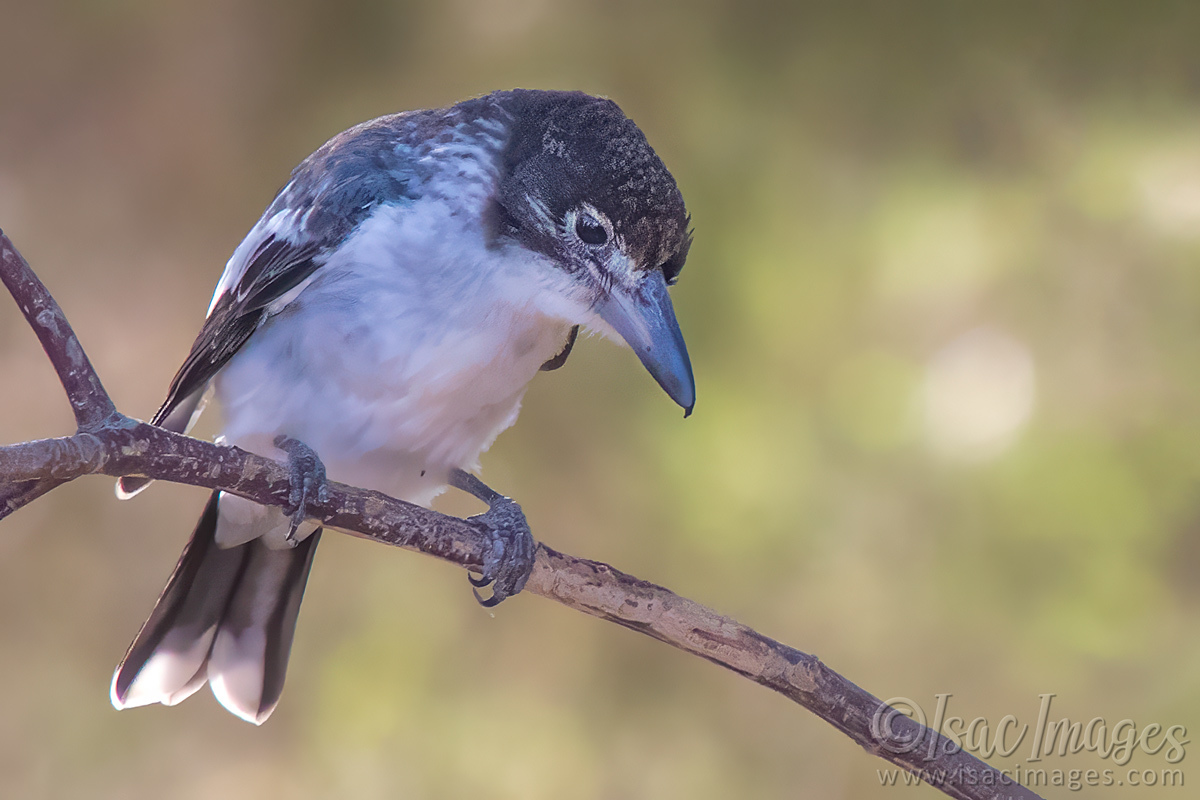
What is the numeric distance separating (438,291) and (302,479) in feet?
1.04

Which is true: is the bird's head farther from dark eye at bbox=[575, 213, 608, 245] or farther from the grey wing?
the grey wing

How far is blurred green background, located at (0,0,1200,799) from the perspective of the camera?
1.99 m

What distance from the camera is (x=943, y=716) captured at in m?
1.96

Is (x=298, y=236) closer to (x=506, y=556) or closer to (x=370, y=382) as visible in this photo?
(x=370, y=382)

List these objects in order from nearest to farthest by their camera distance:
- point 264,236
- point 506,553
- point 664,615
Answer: point 664,615
point 506,553
point 264,236

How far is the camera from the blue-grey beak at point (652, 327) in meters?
1.37

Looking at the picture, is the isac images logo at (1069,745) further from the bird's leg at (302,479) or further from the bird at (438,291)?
the bird's leg at (302,479)

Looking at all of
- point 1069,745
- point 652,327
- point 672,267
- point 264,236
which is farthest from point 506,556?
point 1069,745

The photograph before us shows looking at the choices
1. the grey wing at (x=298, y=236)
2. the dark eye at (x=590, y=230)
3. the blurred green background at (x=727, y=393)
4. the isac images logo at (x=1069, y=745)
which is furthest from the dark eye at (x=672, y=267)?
the isac images logo at (x=1069, y=745)

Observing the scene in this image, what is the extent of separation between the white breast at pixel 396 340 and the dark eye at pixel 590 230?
6cm

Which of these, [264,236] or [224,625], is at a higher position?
[264,236]

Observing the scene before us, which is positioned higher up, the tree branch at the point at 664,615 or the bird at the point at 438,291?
the bird at the point at 438,291

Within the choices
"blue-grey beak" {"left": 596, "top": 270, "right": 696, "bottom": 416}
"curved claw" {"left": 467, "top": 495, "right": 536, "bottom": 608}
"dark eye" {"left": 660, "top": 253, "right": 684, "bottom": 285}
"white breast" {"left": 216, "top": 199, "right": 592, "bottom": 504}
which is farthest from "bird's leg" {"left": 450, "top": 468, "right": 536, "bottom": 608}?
"dark eye" {"left": 660, "top": 253, "right": 684, "bottom": 285}

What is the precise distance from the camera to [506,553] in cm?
141
